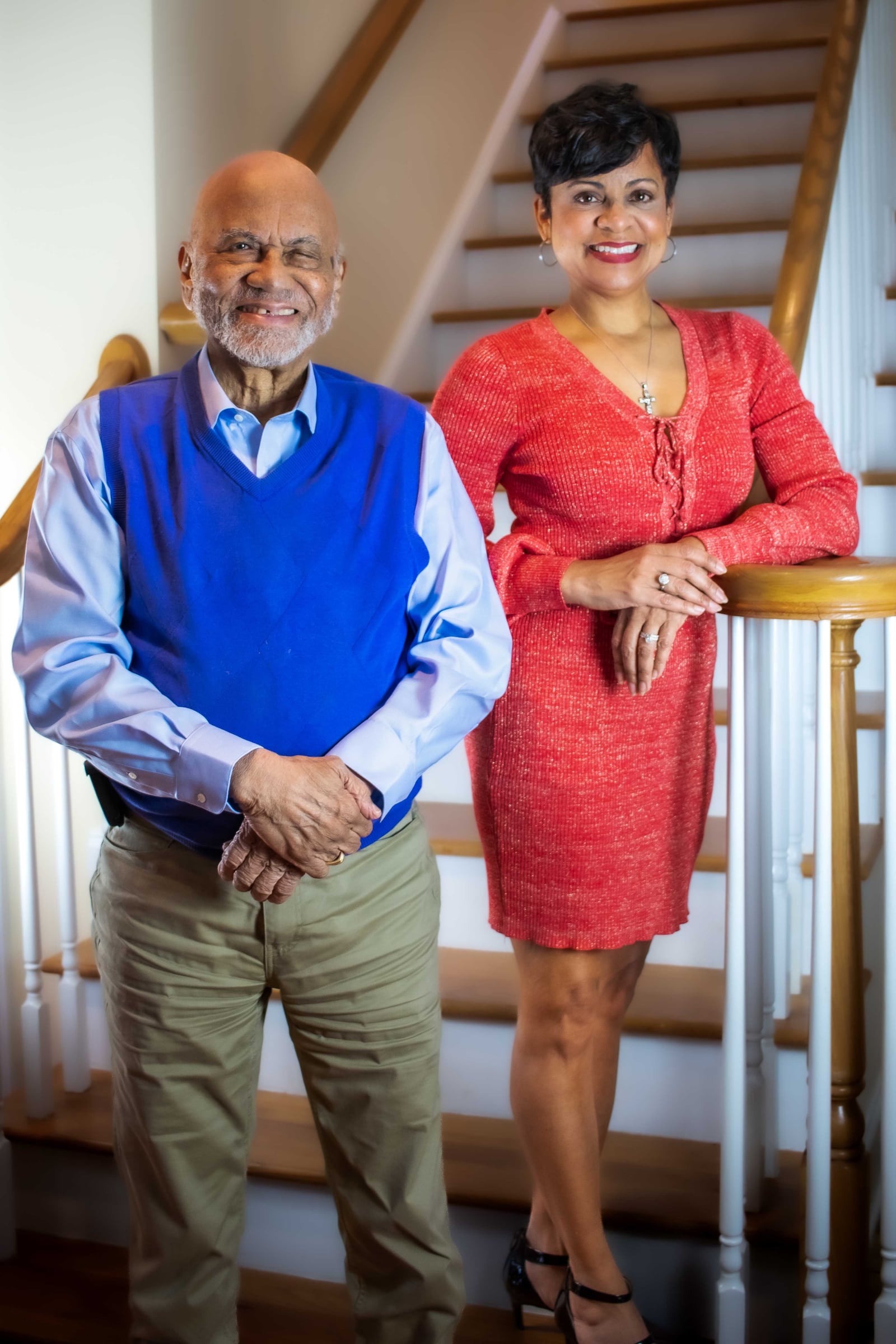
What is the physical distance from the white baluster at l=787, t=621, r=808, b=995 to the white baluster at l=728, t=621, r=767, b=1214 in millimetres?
242

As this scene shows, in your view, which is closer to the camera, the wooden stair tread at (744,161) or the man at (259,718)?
the man at (259,718)

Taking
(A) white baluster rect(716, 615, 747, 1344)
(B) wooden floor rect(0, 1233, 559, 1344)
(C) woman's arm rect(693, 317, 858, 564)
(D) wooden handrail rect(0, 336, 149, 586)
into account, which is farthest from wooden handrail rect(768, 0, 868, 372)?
(B) wooden floor rect(0, 1233, 559, 1344)

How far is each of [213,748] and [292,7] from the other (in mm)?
2193

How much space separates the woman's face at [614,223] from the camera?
1520mm

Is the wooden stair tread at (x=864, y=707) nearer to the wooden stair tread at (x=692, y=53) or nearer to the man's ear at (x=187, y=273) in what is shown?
the man's ear at (x=187, y=273)

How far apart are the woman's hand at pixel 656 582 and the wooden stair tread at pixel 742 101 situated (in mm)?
2567

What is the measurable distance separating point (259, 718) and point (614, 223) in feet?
2.53

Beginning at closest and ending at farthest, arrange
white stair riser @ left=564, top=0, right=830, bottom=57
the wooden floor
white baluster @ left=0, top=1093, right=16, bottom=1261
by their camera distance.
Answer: the wooden floor < white baluster @ left=0, top=1093, right=16, bottom=1261 < white stair riser @ left=564, top=0, right=830, bottom=57

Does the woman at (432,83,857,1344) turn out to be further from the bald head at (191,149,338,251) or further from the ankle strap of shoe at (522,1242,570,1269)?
the bald head at (191,149,338,251)

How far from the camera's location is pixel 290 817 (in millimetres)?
1230

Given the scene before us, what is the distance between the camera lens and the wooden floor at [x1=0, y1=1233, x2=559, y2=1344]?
1.81 metres

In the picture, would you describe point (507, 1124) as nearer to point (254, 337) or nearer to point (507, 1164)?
point (507, 1164)

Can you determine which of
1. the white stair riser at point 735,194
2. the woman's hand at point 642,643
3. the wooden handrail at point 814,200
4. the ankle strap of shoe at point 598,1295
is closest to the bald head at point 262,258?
the woman's hand at point 642,643

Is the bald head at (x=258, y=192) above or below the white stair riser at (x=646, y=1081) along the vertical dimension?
above
